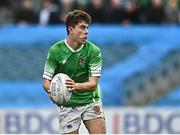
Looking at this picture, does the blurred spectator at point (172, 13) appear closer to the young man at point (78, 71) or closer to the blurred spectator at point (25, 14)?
the blurred spectator at point (25, 14)

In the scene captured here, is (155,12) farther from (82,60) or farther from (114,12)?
(82,60)

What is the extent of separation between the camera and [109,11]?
Result: 627 inches

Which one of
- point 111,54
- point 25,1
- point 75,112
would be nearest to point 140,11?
point 111,54

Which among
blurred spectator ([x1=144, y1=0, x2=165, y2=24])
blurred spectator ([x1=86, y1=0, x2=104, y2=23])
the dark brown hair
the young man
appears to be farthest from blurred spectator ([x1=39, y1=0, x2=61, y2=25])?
the dark brown hair

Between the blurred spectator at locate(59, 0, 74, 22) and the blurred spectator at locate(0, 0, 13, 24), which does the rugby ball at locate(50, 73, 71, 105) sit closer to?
the blurred spectator at locate(59, 0, 74, 22)

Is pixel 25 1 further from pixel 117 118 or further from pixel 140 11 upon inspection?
pixel 117 118

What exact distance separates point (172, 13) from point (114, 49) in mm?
1334

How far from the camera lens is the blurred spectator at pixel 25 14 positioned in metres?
16.2

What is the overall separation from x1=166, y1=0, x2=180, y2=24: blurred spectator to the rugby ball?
7.93 m

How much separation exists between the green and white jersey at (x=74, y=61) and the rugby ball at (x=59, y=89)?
0.20 m

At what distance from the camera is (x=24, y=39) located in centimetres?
1656

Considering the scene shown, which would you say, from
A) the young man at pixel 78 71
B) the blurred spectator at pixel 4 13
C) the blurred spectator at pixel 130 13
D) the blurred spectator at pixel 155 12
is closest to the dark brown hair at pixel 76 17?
the young man at pixel 78 71

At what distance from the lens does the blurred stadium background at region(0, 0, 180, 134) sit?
50.6 ft

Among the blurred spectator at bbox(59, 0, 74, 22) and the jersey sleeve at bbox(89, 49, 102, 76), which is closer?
the jersey sleeve at bbox(89, 49, 102, 76)
